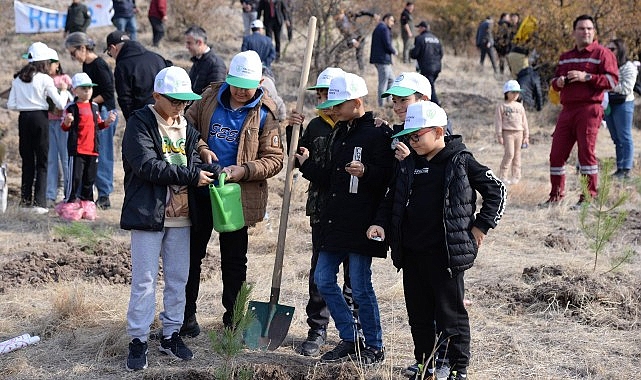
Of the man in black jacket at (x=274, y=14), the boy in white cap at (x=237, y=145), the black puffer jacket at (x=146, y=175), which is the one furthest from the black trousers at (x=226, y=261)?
the man in black jacket at (x=274, y=14)

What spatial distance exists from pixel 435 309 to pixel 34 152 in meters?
6.26

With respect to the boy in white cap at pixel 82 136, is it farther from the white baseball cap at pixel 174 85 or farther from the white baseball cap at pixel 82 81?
the white baseball cap at pixel 174 85

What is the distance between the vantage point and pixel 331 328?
6.01 metres

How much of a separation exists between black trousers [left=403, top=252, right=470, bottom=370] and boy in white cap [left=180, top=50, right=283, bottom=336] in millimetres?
1137

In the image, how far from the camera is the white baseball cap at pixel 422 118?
15.1 feet

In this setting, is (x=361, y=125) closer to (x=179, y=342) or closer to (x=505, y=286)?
(x=179, y=342)

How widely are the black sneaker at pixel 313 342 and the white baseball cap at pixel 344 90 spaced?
1.44 metres

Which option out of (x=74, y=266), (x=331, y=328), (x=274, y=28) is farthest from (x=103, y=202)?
(x=274, y=28)

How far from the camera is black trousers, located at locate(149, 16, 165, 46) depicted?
20.0m

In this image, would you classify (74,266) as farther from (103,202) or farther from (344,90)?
(344,90)

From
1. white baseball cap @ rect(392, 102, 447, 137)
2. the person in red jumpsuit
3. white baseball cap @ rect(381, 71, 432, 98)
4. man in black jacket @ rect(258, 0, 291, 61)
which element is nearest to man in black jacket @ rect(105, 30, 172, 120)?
white baseball cap @ rect(381, 71, 432, 98)

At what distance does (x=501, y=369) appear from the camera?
5242 millimetres

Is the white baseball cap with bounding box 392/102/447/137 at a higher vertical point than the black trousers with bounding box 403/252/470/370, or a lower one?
higher

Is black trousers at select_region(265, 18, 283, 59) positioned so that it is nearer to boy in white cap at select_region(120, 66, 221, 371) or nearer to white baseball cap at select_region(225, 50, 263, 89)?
white baseball cap at select_region(225, 50, 263, 89)
